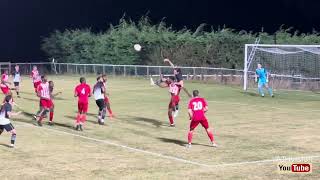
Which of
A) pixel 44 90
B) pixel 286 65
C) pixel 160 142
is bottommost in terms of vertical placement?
pixel 160 142

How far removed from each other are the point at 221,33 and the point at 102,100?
3622 cm

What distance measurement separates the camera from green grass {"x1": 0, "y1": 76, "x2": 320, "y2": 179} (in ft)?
55.0

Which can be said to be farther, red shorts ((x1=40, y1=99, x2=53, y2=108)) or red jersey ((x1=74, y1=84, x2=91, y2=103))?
red shorts ((x1=40, y1=99, x2=53, y2=108))

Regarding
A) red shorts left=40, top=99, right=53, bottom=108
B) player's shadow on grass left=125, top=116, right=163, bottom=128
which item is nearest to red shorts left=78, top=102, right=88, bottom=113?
red shorts left=40, top=99, right=53, bottom=108

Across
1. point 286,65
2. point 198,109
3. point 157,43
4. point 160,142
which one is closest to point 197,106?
point 198,109

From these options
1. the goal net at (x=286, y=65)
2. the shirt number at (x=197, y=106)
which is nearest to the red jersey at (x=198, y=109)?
the shirt number at (x=197, y=106)

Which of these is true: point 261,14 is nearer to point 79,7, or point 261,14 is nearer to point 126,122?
point 79,7

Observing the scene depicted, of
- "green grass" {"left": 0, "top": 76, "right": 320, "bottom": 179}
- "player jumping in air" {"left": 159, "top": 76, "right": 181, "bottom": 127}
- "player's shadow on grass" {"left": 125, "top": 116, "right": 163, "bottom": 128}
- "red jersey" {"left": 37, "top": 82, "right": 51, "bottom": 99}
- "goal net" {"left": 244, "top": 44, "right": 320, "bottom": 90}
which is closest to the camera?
"green grass" {"left": 0, "top": 76, "right": 320, "bottom": 179}

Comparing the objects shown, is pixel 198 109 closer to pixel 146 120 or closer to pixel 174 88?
pixel 174 88

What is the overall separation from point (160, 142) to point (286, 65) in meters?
29.3

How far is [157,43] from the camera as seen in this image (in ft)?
217

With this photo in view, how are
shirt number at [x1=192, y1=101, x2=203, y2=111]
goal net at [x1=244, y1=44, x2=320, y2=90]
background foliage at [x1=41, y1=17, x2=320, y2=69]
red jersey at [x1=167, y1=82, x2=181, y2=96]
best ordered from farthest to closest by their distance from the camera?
1. background foliage at [x1=41, y1=17, x2=320, y2=69]
2. goal net at [x1=244, y1=44, x2=320, y2=90]
3. red jersey at [x1=167, y1=82, x2=181, y2=96]
4. shirt number at [x1=192, y1=101, x2=203, y2=111]

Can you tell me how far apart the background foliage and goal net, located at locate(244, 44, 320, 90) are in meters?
8.44

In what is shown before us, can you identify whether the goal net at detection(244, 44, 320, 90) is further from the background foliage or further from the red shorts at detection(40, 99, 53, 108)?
the red shorts at detection(40, 99, 53, 108)
